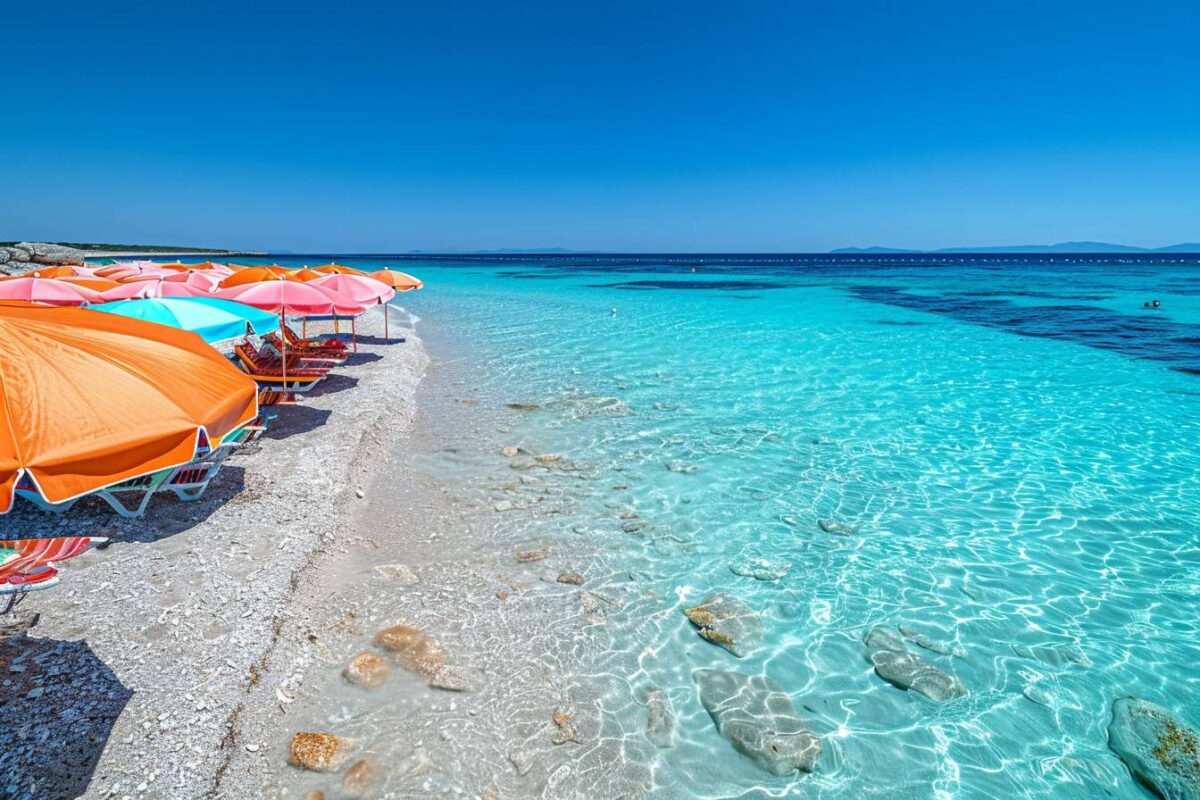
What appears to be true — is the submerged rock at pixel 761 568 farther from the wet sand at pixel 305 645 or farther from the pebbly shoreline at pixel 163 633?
the pebbly shoreline at pixel 163 633

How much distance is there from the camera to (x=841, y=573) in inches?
241

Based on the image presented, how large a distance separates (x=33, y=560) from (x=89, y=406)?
1.71 m

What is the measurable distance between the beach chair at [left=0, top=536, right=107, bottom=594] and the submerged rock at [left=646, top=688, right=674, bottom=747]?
4.12 metres

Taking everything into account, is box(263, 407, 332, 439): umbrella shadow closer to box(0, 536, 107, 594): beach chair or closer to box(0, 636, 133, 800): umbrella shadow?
box(0, 536, 107, 594): beach chair

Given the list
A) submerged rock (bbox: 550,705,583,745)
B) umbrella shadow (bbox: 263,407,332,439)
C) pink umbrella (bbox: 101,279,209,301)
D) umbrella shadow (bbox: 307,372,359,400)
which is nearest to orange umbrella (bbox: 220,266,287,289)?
pink umbrella (bbox: 101,279,209,301)

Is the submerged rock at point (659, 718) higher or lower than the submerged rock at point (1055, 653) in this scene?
lower

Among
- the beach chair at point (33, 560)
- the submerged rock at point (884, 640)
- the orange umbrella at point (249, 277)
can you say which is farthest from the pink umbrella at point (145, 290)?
the submerged rock at point (884, 640)

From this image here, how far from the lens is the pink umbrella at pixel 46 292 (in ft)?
40.4

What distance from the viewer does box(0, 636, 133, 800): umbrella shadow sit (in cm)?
321

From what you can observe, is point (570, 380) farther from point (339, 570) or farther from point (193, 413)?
point (193, 413)

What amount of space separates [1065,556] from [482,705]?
6754mm

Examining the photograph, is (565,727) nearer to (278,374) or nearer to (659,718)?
(659,718)

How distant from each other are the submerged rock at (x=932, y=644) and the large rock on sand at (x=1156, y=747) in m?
1.04

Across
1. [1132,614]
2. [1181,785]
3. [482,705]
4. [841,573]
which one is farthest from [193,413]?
[1132,614]
